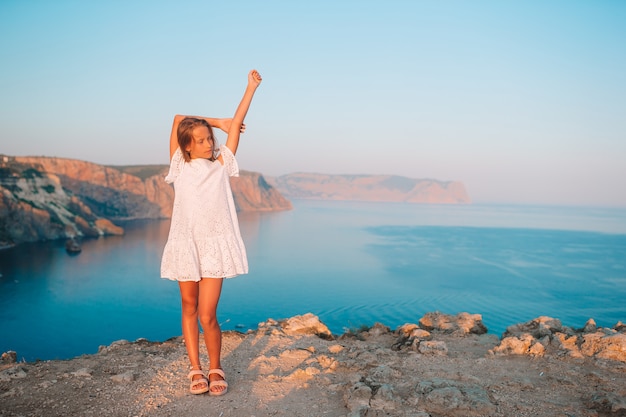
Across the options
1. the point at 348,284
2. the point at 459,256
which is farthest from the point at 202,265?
the point at 459,256

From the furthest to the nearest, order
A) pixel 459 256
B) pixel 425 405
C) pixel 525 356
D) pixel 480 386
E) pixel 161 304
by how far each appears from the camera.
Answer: pixel 459 256 → pixel 161 304 → pixel 525 356 → pixel 480 386 → pixel 425 405

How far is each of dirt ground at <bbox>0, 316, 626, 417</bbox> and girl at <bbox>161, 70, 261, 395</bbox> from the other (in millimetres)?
417

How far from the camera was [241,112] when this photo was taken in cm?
358

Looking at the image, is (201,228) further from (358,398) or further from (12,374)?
(12,374)

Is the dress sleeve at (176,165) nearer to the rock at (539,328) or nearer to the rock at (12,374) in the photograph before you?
the rock at (12,374)

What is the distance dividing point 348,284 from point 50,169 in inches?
2464

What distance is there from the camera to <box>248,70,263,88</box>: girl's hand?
143 inches

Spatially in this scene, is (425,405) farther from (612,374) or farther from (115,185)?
(115,185)

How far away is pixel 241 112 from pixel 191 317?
1778 millimetres

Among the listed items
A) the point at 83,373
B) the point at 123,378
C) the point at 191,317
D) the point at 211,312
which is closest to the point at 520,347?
the point at 211,312

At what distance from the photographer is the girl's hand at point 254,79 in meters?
3.62

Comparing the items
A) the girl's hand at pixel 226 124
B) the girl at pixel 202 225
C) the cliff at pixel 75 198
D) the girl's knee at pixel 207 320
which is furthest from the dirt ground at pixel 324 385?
the cliff at pixel 75 198

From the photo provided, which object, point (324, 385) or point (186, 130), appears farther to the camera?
point (324, 385)

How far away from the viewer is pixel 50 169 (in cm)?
7119
